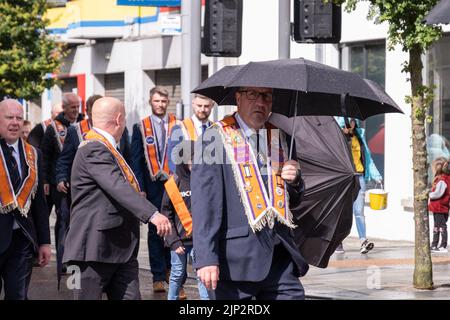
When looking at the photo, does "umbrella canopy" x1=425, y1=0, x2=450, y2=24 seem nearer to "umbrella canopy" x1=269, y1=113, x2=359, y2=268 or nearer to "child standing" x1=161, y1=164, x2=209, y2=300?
"umbrella canopy" x1=269, y1=113, x2=359, y2=268

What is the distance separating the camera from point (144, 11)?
2873cm

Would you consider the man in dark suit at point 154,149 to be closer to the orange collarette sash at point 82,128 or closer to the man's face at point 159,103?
the man's face at point 159,103

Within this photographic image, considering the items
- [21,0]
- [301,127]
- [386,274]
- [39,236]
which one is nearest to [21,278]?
[39,236]

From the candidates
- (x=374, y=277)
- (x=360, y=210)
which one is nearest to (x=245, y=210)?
(x=374, y=277)

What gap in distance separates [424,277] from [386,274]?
5.30ft

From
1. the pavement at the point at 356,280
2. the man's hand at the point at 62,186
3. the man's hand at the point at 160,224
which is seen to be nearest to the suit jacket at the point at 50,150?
the man's hand at the point at 62,186

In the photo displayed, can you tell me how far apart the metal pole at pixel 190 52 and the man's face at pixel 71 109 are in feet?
6.92

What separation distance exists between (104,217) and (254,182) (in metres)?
1.35

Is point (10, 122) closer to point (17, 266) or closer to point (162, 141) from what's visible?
point (17, 266)

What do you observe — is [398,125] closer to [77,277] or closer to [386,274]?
[386,274]

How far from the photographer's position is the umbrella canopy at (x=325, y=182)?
898 cm

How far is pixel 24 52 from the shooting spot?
3055 centimetres

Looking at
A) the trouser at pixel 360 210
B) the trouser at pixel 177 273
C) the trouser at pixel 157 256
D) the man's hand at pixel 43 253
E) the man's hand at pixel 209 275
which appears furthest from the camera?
the trouser at pixel 360 210

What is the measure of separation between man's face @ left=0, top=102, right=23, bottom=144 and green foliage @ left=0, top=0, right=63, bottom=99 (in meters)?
21.0
